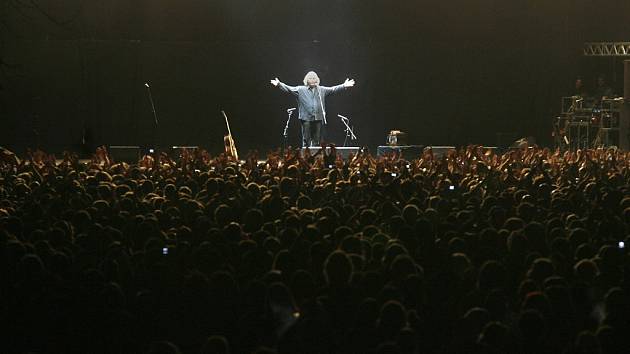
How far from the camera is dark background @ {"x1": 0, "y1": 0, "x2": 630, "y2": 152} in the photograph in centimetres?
2380

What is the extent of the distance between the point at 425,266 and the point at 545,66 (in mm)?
17840

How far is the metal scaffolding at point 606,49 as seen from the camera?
22.1m

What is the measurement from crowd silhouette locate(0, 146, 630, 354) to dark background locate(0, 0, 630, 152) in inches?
511

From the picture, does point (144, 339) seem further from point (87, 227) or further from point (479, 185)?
point (479, 185)

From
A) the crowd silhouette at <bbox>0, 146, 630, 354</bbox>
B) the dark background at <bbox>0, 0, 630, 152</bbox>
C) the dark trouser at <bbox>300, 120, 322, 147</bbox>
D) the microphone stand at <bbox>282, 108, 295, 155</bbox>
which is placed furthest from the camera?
the microphone stand at <bbox>282, 108, 295, 155</bbox>

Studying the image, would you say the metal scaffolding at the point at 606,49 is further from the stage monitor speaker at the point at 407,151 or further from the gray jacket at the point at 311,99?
the gray jacket at the point at 311,99

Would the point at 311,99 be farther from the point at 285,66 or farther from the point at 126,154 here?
the point at 126,154

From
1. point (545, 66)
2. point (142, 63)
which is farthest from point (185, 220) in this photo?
point (545, 66)

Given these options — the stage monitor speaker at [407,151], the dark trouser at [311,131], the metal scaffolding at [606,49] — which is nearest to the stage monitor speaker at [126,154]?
the dark trouser at [311,131]

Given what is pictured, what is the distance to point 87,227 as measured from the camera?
29.0 feet

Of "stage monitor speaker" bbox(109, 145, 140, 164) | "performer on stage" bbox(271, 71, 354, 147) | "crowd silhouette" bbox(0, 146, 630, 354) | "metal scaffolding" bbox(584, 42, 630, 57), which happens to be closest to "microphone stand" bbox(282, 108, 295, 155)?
"performer on stage" bbox(271, 71, 354, 147)

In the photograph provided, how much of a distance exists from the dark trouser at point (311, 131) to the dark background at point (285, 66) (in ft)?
7.46

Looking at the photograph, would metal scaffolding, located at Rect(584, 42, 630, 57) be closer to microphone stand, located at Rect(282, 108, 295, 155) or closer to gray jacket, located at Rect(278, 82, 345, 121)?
gray jacket, located at Rect(278, 82, 345, 121)

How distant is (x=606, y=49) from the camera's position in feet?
74.2
